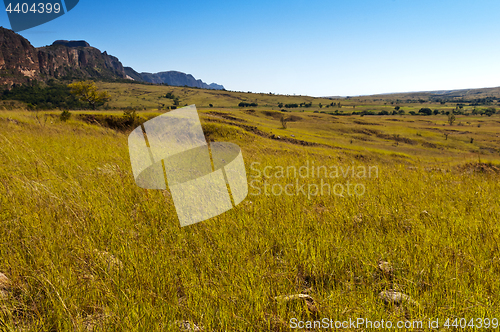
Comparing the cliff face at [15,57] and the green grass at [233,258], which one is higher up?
the cliff face at [15,57]

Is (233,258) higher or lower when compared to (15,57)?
lower

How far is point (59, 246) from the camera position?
210cm

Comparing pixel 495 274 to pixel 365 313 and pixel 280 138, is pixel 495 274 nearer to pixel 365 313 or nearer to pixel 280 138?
pixel 365 313

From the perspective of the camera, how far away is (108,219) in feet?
8.90

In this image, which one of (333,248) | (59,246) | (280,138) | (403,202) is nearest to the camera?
(59,246)

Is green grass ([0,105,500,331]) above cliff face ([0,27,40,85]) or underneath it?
underneath

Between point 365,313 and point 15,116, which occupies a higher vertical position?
point 15,116

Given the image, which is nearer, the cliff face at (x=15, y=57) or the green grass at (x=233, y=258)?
the green grass at (x=233, y=258)

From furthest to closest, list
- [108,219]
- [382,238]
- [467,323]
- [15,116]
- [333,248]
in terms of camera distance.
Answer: [15,116]
[108,219]
[382,238]
[333,248]
[467,323]

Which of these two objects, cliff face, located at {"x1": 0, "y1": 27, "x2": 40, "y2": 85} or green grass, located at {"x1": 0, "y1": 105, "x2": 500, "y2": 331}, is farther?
cliff face, located at {"x1": 0, "y1": 27, "x2": 40, "y2": 85}

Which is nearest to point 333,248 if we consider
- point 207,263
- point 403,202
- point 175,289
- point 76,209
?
point 207,263

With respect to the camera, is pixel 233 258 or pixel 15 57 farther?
pixel 15 57

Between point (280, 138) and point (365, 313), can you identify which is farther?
point (280, 138)

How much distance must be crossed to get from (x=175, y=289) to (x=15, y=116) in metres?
15.7
